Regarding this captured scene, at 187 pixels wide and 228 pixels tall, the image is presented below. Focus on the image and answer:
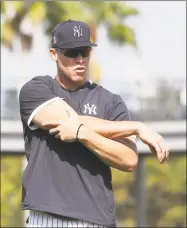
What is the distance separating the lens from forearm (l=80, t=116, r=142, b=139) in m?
3.26

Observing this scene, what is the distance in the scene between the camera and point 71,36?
338 centimetres

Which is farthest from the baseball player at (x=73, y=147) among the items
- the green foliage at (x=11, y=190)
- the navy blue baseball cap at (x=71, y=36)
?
the green foliage at (x=11, y=190)

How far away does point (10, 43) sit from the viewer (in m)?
23.0

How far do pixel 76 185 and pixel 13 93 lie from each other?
1380cm

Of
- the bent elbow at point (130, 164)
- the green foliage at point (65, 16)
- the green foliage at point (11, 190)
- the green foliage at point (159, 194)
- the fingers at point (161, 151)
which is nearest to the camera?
the fingers at point (161, 151)

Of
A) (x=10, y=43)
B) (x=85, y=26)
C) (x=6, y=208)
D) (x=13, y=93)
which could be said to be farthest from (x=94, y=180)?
(x=10, y=43)

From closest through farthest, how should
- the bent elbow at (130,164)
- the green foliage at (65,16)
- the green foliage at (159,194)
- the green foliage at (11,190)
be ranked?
the bent elbow at (130,164) → the green foliage at (11,190) → the green foliage at (159,194) → the green foliage at (65,16)

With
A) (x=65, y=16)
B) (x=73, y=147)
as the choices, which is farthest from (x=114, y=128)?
(x=65, y=16)

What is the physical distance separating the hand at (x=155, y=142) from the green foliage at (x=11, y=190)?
15807mm

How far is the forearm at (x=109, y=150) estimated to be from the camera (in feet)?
10.6

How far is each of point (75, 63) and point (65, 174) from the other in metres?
0.50

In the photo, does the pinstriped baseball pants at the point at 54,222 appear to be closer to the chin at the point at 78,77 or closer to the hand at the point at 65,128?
the hand at the point at 65,128

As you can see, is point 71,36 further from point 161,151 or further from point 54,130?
point 161,151

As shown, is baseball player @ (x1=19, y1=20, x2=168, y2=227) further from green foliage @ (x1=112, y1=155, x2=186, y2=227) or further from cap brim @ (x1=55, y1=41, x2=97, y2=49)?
green foliage @ (x1=112, y1=155, x2=186, y2=227)
